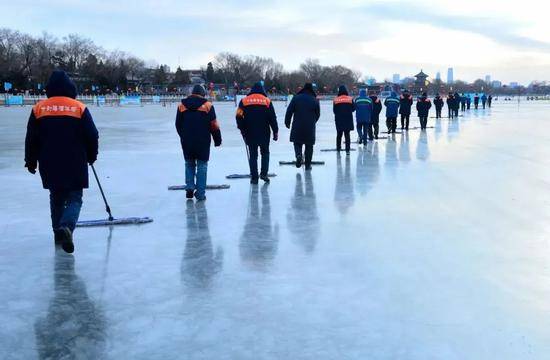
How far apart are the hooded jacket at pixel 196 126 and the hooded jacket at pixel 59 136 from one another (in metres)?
2.60

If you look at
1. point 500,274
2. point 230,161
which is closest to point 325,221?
point 500,274

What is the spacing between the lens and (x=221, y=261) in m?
5.19

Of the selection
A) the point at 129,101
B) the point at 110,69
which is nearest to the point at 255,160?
the point at 129,101

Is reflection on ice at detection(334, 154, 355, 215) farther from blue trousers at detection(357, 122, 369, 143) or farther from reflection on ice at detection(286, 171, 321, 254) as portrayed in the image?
blue trousers at detection(357, 122, 369, 143)

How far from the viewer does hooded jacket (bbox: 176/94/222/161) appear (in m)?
8.09

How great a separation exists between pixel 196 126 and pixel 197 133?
10 cm

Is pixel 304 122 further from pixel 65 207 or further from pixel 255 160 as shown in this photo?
pixel 65 207

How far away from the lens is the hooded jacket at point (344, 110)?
13.6 meters

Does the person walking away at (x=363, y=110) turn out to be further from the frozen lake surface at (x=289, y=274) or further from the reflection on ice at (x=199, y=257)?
the reflection on ice at (x=199, y=257)

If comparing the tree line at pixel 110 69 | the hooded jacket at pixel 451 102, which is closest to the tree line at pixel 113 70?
the tree line at pixel 110 69

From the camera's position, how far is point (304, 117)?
37.0ft

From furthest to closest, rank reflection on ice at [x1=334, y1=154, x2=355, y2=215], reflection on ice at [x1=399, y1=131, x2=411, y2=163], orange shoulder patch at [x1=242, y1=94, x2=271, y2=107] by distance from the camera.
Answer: reflection on ice at [x1=399, y1=131, x2=411, y2=163] < orange shoulder patch at [x1=242, y1=94, x2=271, y2=107] < reflection on ice at [x1=334, y1=154, x2=355, y2=215]

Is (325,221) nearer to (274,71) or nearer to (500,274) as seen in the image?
(500,274)

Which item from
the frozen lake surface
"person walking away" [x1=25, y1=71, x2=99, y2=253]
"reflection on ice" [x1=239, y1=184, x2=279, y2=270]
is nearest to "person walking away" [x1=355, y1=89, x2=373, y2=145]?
the frozen lake surface
